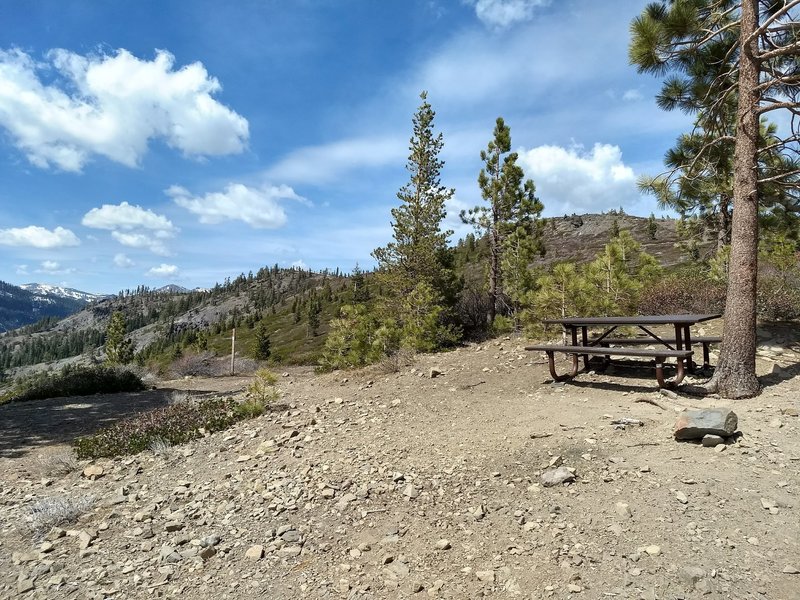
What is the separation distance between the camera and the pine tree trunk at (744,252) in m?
7.05

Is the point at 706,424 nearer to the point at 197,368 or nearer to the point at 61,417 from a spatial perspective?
the point at 61,417

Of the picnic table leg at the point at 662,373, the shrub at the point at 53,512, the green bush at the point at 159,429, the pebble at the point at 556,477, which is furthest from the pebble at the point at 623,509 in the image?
the green bush at the point at 159,429

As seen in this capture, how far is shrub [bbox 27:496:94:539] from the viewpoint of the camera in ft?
16.7

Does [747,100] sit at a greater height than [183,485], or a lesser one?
greater

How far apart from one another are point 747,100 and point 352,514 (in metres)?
8.50

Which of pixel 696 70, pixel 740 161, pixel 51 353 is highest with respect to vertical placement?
pixel 696 70

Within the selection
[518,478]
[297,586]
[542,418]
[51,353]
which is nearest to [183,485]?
[297,586]

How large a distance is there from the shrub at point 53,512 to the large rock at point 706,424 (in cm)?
705

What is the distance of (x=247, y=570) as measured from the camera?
13.3ft

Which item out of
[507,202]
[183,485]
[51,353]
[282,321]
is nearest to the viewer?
[183,485]

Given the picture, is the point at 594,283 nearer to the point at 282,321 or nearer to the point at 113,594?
the point at 113,594

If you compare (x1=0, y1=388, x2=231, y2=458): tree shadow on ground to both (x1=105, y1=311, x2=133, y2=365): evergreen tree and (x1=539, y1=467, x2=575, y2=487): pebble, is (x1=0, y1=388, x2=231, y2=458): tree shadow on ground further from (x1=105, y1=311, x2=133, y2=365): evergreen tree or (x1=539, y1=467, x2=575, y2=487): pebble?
(x1=105, y1=311, x2=133, y2=365): evergreen tree

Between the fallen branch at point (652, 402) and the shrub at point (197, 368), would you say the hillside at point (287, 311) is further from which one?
the fallen branch at point (652, 402)

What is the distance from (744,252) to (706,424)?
3359mm
